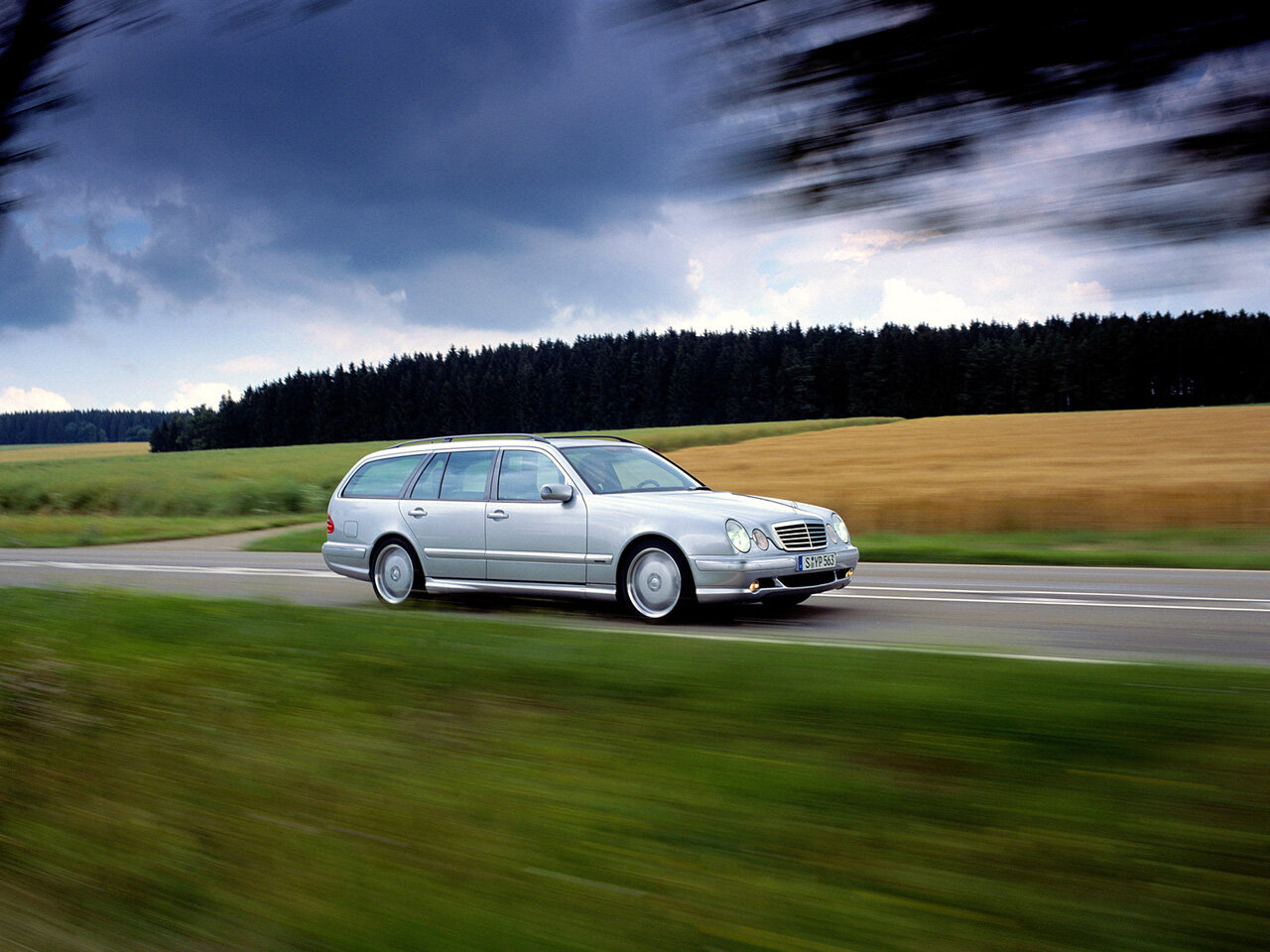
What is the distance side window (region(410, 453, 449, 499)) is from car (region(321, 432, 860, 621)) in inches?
0.5

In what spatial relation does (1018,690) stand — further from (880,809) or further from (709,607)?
(709,607)

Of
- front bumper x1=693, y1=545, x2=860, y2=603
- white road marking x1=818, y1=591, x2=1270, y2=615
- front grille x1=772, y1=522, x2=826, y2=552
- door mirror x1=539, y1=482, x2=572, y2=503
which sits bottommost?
white road marking x1=818, y1=591, x2=1270, y2=615

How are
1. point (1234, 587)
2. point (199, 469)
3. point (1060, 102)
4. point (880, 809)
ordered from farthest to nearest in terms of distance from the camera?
point (199, 469) → point (1234, 587) → point (880, 809) → point (1060, 102)

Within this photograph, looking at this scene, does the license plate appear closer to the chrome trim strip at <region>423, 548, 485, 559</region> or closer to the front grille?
the front grille

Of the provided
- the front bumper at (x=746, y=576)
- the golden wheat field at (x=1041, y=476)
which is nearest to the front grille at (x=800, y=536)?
the front bumper at (x=746, y=576)

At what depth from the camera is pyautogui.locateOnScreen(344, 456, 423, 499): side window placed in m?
11.3

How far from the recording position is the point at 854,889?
2.58 metres

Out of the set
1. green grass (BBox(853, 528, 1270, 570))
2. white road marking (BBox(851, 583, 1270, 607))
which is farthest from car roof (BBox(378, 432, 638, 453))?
green grass (BBox(853, 528, 1270, 570))

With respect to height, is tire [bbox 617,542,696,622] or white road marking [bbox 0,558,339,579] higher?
tire [bbox 617,542,696,622]

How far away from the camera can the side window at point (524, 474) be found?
1034 centimetres

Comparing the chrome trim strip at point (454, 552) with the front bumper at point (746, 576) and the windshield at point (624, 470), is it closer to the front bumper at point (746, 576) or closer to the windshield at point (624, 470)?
the windshield at point (624, 470)

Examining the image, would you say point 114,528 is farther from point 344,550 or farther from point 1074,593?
point 1074,593

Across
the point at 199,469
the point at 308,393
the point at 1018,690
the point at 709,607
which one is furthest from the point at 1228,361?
the point at 308,393

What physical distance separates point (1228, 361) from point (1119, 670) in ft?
4.89
